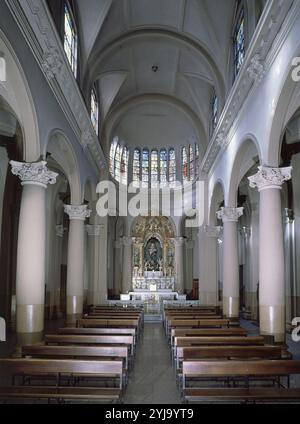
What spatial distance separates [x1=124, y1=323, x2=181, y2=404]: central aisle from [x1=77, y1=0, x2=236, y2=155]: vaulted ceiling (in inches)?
435

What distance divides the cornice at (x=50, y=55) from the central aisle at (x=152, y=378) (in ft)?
26.5

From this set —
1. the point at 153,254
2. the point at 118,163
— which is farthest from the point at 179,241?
the point at 118,163

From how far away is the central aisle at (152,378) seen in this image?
726cm

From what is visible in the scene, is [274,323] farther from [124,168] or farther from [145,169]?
[145,169]

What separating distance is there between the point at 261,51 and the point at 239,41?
15.2 ft

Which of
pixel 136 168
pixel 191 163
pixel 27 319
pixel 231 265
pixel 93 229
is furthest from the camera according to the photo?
pixel 136 168

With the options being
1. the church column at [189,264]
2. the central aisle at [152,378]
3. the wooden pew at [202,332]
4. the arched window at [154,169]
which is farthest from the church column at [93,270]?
the wooden pew at [202,332]

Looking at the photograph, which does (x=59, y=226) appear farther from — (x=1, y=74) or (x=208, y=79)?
(x=1, y=74)

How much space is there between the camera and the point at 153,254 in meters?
34.9

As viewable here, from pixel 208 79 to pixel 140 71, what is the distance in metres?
4.95

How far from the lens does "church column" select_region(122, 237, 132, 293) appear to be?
3158 cm

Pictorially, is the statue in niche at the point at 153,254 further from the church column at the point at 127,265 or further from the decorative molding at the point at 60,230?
the decorative molding at the point at 60,230

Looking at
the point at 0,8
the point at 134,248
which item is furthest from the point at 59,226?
the point at 0,8

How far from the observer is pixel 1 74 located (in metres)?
9.63
